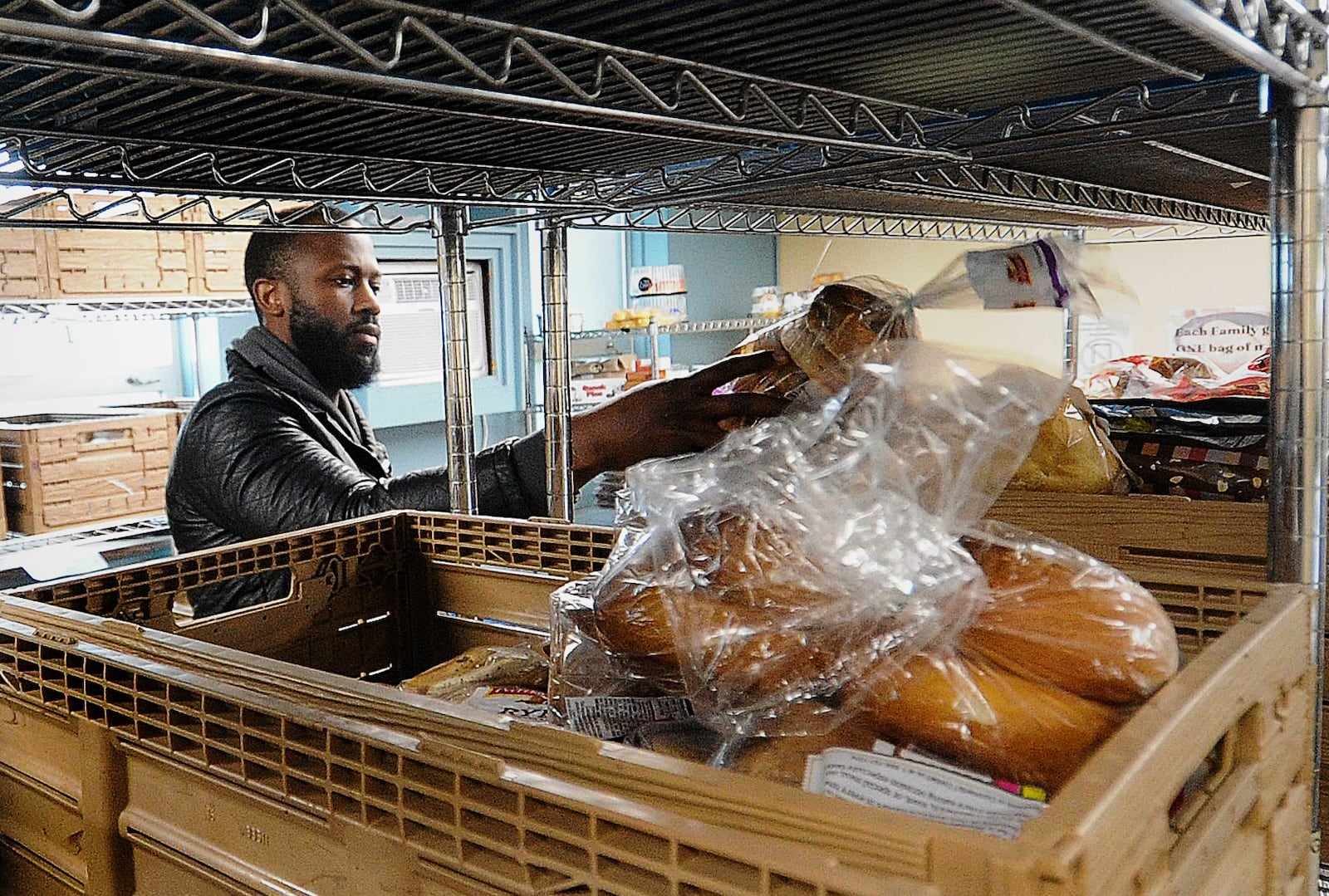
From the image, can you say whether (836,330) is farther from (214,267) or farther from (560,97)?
(214,267)

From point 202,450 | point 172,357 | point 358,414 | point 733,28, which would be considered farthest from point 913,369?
point 172,357

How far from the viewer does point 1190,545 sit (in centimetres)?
113

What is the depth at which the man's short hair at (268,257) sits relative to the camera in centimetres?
238

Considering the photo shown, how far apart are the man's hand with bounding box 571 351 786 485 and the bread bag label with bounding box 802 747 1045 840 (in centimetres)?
65

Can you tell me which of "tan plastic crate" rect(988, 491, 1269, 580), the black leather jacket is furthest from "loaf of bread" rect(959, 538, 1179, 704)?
the black leather jacket

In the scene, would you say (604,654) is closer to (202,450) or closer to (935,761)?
(935,761)

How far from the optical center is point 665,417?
4.52 feet

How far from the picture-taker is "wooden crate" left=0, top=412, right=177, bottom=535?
11.0 ft

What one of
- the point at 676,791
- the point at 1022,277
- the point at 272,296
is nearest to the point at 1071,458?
the point at 1022,277

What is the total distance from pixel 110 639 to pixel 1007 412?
63cm

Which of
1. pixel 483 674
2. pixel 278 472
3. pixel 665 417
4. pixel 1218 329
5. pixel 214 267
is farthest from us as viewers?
pixel 1218 329

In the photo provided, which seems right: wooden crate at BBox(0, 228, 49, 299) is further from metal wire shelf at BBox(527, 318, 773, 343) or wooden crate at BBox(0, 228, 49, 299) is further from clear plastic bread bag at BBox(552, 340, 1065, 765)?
clear plastic bread bag at BBox(552, 340, 1065, 765)

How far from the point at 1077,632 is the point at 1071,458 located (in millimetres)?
664

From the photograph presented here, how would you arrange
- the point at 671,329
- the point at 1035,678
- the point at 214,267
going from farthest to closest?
1. the point at 671,329
2. the point at 214,267
3. the point at 1035,678
